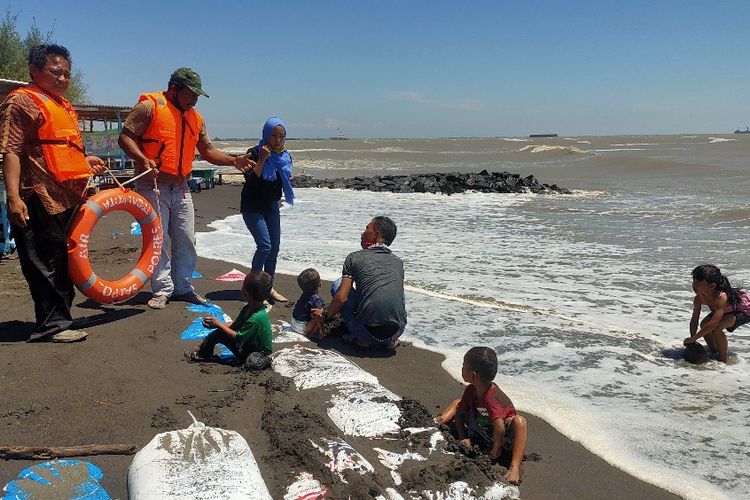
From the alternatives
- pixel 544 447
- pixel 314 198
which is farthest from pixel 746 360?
pixel 314 198

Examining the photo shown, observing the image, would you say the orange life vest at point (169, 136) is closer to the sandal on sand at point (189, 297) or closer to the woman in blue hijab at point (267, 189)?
the woman in blue hijab at point (267, 189)

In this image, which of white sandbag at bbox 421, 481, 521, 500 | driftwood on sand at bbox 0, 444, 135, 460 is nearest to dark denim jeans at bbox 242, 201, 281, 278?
driftwood on sand at bbox 0, 444, 135, 460

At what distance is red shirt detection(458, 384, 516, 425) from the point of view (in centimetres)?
331

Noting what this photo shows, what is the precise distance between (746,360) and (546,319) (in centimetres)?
177

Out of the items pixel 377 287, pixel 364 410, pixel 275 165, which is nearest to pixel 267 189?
pixel 275 165

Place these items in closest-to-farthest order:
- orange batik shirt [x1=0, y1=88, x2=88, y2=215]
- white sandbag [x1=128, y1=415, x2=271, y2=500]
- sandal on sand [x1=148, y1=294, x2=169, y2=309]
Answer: white sandbag [x1=128, y1=415, x2=271, y2=500] → orange batik shirt [x1=0, y1=88, x2=88, y2=215] → sandal on sand [x1=148, y1=294, x2=169, y2=309]

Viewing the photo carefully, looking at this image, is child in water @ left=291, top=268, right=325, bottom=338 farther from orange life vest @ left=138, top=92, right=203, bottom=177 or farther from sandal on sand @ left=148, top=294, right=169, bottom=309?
orange life vest @ left=138, top=92, right=203, bottom=177

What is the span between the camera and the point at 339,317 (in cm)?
529

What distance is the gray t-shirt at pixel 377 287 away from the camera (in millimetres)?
4770

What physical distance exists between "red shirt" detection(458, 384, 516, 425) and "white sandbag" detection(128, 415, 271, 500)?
131 centimetres

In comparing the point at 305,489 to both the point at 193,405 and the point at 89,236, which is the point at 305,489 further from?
the point at 89,236

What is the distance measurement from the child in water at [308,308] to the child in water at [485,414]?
1817 millimetres

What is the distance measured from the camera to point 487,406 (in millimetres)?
3344

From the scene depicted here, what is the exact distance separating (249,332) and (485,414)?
1.81 meters
